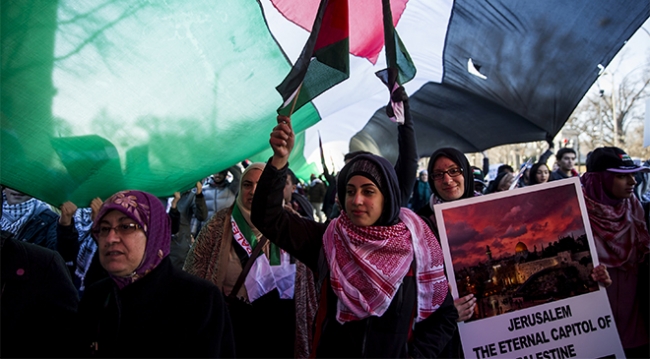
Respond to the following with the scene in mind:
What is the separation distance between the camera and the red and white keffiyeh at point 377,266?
2008mm

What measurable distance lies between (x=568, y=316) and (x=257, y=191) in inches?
70.4

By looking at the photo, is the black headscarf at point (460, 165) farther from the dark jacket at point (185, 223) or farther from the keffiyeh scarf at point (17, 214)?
the keffiyeh scarf at point (17, 214)

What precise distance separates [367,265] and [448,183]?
113cm

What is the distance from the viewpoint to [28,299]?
1.95m

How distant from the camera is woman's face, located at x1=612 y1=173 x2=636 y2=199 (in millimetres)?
3242

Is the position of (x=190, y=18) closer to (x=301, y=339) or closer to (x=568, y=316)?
(x=301, y=339)

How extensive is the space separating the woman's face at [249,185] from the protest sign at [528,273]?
1360 millimetres

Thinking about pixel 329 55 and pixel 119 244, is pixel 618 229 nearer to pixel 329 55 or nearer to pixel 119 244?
pixel 329 55

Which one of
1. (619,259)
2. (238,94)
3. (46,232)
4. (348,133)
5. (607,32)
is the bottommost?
(619,259)

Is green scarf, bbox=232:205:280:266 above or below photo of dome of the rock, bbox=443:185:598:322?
above

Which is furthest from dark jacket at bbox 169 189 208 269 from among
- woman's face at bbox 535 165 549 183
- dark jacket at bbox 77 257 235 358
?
woman's face at bbox 535 165 549 183

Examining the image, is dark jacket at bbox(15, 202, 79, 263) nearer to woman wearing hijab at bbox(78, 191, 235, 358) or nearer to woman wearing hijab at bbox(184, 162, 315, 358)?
woman wearing hijab at bbox(184, 162, 315, 358)

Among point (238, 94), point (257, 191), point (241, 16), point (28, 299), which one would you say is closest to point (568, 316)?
point (257, 191)

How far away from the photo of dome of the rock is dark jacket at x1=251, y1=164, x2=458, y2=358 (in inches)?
10.6
